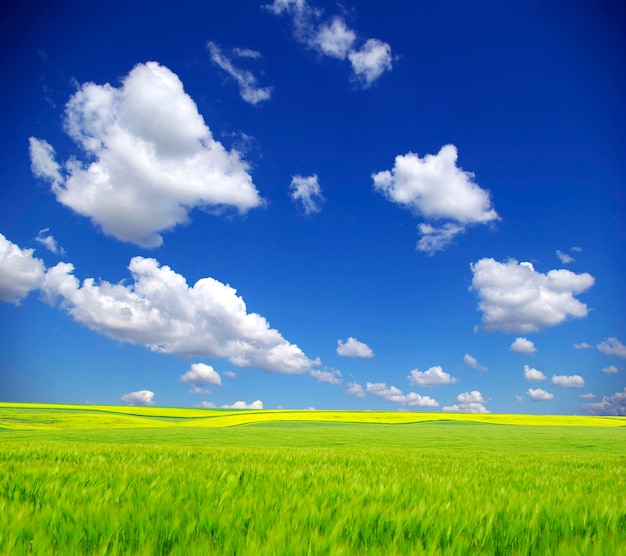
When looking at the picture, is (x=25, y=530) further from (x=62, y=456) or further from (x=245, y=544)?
(x=62, y=456)

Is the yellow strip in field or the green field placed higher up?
the green field

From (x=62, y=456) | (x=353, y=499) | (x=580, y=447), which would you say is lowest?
(x=580, y=447)

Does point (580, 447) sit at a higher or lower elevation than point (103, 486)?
lower

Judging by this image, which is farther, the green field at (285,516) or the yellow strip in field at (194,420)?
the yellow strip in field at (194,420)

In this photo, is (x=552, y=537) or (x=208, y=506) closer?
(x=552, y=537)

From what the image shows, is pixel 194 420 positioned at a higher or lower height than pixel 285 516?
lower

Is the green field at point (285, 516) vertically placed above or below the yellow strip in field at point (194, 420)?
above

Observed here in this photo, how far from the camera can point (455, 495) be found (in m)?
3.90

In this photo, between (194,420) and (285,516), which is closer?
(285,516)

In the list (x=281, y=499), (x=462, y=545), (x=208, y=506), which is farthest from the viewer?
(x=281, y=499)

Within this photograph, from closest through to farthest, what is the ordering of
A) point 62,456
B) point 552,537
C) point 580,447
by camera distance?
point 552,537, point 62,456, point 580,447

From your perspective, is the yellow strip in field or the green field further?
the yellow strip in field

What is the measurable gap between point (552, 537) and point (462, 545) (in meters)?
0.87

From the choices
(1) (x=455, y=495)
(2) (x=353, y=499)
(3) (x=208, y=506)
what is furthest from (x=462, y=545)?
(3) (x=208, y=506)
